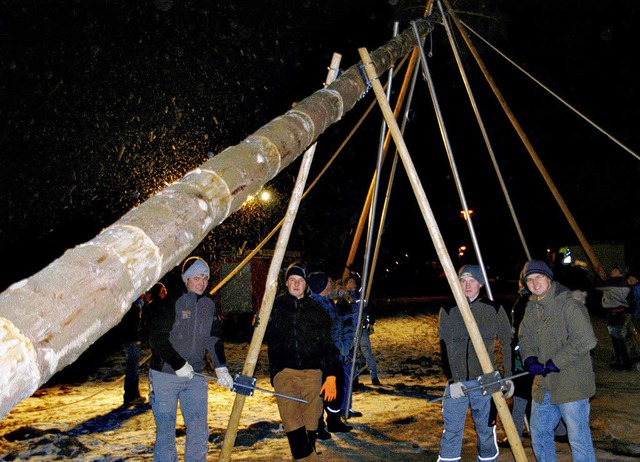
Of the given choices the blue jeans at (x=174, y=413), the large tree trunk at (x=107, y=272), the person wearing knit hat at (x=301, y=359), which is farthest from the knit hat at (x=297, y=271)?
the large tree trunk at (x=107, y=272)

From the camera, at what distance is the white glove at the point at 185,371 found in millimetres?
3830

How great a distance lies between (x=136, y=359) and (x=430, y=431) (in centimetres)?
432

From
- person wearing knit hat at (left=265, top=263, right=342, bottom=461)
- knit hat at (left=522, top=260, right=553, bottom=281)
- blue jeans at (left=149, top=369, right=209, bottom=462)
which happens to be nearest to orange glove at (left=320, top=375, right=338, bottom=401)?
person wearing knit hat at (left=265, top=263, right=342, bottom=461)

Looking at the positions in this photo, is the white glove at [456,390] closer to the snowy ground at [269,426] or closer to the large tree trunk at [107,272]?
the snowy ground at [269,426]

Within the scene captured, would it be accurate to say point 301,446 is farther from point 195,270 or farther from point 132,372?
point 132,372

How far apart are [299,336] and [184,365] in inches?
40.3

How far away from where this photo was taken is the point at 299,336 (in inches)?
171

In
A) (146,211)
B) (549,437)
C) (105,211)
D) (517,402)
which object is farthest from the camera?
(105,211)

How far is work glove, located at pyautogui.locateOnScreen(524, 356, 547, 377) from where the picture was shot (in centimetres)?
365

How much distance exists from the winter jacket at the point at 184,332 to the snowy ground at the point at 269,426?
129 cm

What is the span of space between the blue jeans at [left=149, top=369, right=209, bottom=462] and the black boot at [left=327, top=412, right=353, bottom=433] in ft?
6.89

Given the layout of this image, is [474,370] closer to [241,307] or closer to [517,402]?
[517,402]

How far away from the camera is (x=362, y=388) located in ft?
25.5

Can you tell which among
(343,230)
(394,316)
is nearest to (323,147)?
(343,230)
